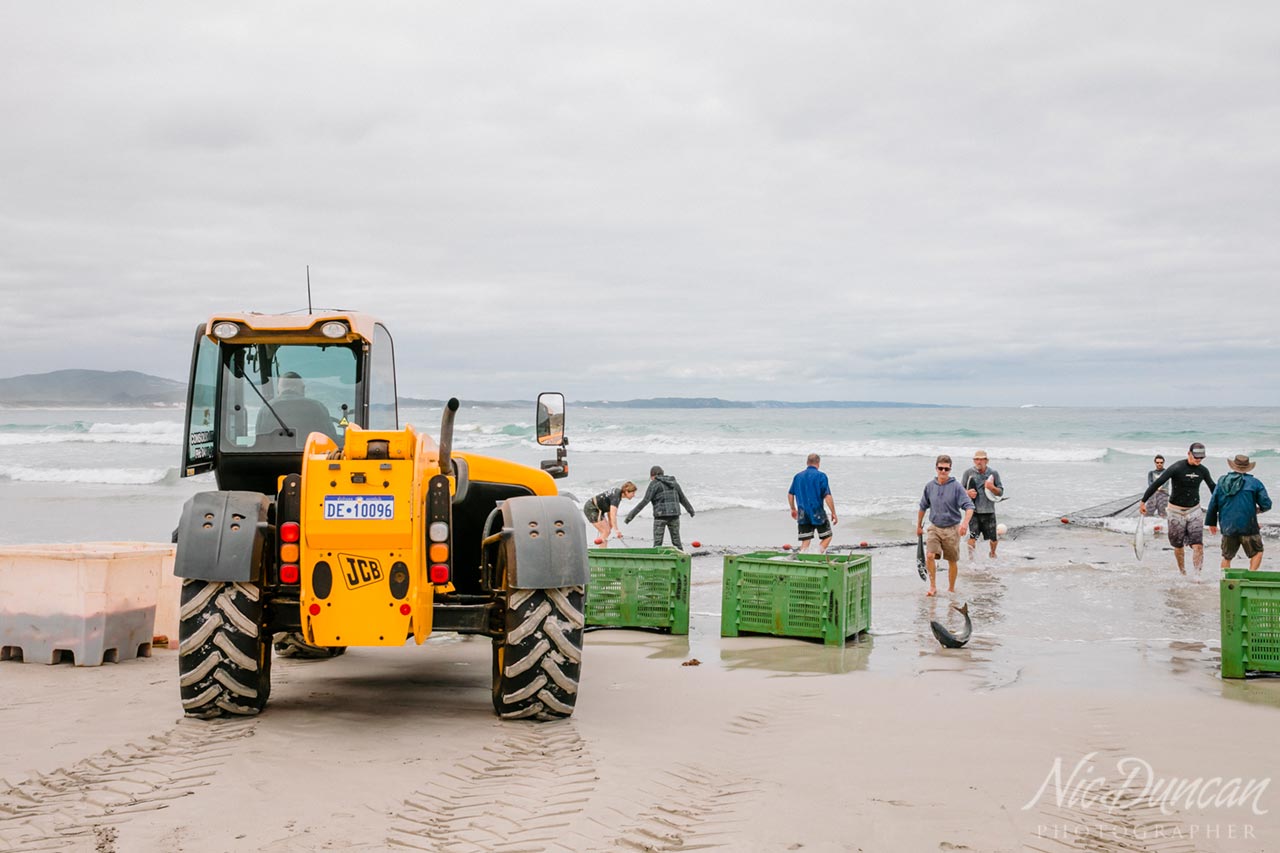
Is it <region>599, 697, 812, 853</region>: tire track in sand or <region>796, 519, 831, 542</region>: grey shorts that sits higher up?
<region>796, 519, 831, 542</region>: grey shorts

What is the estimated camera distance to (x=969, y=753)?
6.03m

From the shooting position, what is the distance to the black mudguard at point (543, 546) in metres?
6.06

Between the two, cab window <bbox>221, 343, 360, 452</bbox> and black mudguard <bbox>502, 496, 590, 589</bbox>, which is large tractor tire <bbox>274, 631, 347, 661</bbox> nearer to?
cab window <bbox>221, 343, 360, 452</bbox>

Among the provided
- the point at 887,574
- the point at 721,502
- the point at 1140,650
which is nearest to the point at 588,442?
the point at 721,502

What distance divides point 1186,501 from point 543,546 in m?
12.3

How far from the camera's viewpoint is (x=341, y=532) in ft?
18.7

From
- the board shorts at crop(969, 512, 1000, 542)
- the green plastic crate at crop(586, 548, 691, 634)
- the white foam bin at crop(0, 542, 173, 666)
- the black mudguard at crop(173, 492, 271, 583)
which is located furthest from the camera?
the board shorts at crop(969, 512, 1000, 542)

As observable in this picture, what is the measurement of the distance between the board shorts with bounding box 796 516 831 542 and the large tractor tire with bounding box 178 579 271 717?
10344mm

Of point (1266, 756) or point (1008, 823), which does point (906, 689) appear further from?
point (1008, 823)

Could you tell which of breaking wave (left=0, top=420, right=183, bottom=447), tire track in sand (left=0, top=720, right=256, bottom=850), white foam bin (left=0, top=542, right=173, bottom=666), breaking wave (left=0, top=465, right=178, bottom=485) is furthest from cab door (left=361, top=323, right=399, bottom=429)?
breaking wave (left=0, top=420, right=183, bottom=447)

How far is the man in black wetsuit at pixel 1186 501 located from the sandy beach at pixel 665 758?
6594 mm

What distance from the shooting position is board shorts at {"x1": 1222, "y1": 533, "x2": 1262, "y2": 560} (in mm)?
13086

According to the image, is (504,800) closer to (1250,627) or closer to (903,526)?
(1250,627)

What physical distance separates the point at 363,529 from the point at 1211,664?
7.30 meters
